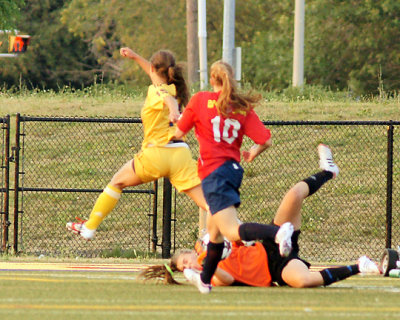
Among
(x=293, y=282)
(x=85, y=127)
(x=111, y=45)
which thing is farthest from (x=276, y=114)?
(x=111, y=45)

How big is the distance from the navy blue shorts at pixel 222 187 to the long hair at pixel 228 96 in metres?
0.44

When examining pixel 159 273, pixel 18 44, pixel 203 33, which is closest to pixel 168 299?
pixel 159 273

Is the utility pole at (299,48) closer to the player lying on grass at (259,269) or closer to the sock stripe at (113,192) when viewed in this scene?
the sock stripe at (113,192)

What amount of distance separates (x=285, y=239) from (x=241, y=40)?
35.1 metres

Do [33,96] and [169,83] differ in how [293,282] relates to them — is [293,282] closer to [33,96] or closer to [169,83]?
[169,83]

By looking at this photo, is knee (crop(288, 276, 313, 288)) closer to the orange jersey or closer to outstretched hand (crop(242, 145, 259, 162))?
the orange jersey

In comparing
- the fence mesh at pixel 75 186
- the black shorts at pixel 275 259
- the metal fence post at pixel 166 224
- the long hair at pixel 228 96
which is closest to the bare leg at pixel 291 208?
the black shorts at pixel 275 259

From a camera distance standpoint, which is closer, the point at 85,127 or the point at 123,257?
the point at 123,257

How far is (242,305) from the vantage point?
6512 mm

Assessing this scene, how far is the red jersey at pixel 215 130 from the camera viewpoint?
280 inches

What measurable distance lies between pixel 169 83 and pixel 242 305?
2.83 m

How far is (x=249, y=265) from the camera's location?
7.64 metres

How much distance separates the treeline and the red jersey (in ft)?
64.5

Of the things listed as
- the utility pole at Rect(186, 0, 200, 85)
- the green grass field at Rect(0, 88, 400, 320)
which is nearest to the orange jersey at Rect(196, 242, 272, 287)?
the green grass field at Rect(0, 88, 400, 320)
